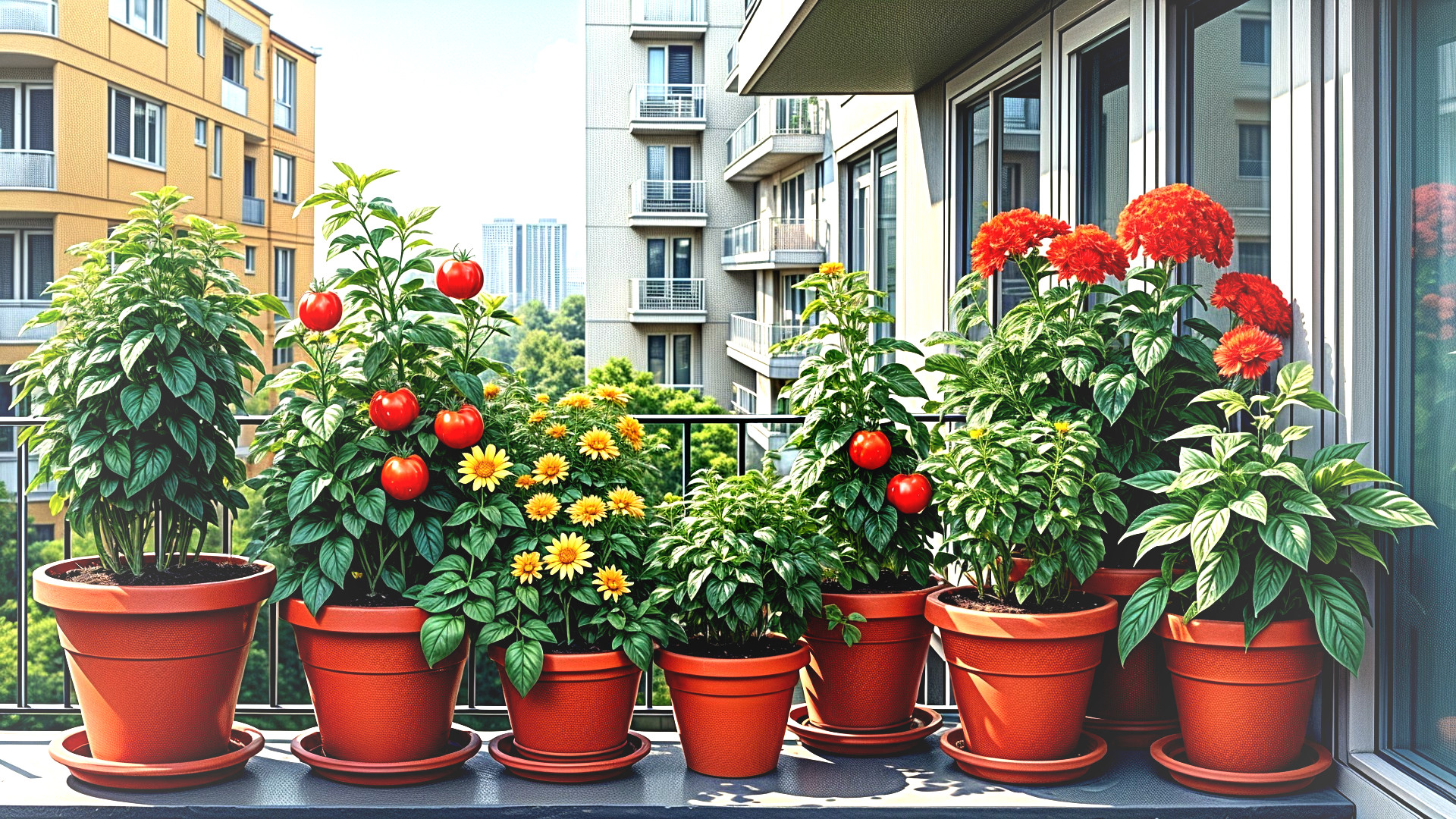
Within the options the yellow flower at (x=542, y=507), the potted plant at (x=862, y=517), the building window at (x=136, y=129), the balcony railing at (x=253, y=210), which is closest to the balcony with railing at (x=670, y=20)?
the balcony railing at (x=253, y=210)

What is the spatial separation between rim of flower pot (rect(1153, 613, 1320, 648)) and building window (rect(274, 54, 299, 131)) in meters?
26.7

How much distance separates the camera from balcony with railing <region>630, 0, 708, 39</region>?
27.8m

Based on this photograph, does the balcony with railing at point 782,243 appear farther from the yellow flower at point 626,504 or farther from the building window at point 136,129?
the yellow flower at point 626,504

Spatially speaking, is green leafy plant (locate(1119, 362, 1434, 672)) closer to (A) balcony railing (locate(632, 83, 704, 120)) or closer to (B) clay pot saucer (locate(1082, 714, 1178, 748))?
(B) clay pot saucer (locate(1082, 714, 1178, 748))

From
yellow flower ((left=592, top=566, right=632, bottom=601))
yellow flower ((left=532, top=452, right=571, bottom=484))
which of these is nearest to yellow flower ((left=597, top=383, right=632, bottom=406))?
yellow flower ((left=532, top=452, right=571, bottom=484))

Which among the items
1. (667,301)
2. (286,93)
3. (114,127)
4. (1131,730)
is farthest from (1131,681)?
(286,93)

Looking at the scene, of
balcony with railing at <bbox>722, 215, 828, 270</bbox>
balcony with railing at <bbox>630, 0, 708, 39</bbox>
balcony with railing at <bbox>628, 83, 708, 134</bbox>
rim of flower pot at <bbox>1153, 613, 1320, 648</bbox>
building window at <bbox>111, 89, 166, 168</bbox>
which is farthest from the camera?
balcony with railing at <bbox>630, 0, 708, 39</bbox>

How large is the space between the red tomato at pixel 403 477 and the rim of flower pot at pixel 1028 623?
127cm

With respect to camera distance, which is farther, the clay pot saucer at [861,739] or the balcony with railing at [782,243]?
the balcony with railing at [782,243]

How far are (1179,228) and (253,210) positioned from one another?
25.0 metres

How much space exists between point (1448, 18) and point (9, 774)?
12.1ft

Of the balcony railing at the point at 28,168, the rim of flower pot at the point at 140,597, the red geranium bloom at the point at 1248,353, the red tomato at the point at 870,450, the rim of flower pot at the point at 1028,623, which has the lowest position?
the rim of flower pot at the point at 1028,623

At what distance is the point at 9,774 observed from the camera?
2881mm

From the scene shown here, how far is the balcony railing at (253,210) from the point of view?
24.7 m
